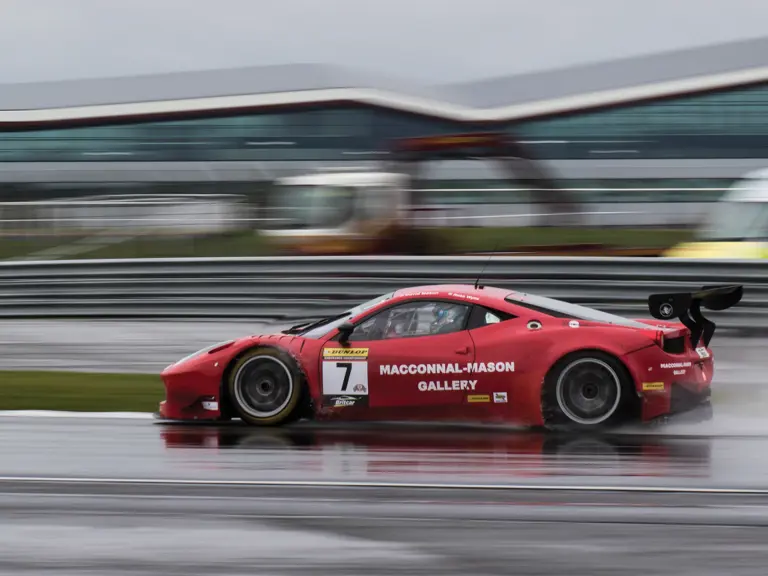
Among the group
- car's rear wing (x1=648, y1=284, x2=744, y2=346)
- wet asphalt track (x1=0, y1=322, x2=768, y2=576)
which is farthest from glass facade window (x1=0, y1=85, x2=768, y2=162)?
wet asphalt track (x1=0, y1=322, x2=768, y2=576)

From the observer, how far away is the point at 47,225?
56.9 feet

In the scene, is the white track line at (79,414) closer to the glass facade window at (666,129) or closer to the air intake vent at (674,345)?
the air intake vent at (674,345)

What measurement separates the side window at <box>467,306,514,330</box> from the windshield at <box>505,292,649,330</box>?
15 centimetres

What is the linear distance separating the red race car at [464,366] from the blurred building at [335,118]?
36933 millimetres

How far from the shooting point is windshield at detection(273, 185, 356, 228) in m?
20.6

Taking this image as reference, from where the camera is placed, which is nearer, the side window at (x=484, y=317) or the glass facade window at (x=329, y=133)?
the side window at (x=484, y=317)

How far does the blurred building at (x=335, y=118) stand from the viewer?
156 ft

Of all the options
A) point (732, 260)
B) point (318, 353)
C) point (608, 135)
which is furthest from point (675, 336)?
point (608, 135)

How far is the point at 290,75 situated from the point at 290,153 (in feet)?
25.1

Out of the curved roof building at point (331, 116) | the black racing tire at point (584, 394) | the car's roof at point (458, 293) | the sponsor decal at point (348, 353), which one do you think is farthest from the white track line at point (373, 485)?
the curved roof building at point (331, 116)

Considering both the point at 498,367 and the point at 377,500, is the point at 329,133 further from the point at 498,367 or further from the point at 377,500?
the point at 377,500

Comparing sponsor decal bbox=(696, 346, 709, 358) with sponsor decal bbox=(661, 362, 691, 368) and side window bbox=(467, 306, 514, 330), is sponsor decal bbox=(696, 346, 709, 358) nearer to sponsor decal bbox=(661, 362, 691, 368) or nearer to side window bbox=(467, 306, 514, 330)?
sponsor decal bbox=(661, 362, 691, 368)

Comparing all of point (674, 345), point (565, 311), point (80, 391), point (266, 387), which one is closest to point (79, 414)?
point (80, 391)

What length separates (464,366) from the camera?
7902mm
